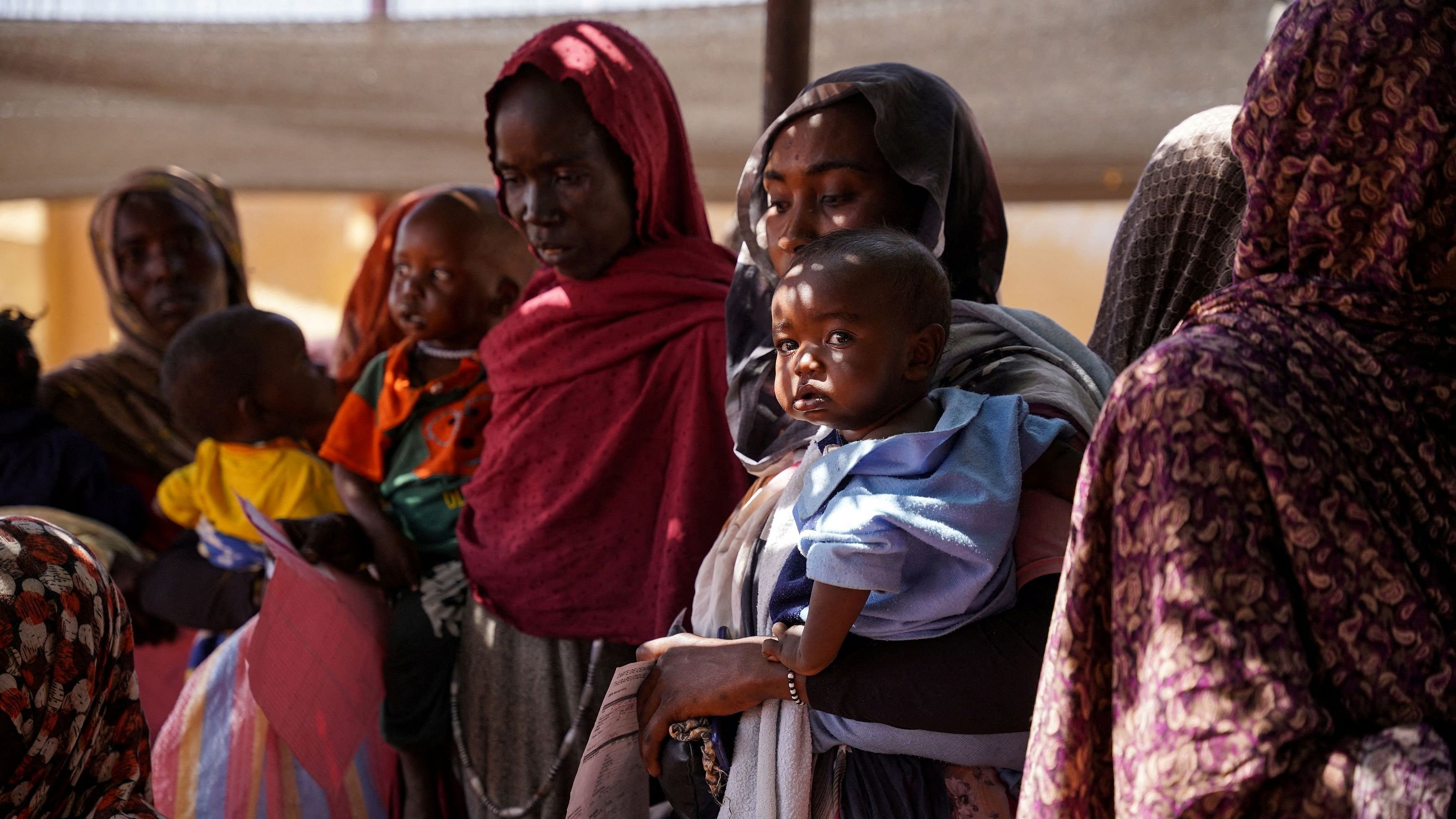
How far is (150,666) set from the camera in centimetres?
371

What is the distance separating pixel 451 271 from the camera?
10.2 feet

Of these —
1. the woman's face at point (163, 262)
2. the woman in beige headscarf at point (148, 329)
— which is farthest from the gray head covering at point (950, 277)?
the woman's face at point (163, 262)

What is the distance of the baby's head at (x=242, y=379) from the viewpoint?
3.17 metres

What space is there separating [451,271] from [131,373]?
1.52m

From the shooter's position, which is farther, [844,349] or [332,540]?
[332,540]

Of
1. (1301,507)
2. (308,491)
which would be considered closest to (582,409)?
(308,491)

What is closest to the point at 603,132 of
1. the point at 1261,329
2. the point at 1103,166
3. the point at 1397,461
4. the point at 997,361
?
the point at 997,361

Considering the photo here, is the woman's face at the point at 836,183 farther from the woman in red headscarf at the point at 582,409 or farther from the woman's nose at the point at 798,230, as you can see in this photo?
the woman in red headscarf at the point at 582,409

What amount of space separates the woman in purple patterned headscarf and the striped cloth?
194 cm

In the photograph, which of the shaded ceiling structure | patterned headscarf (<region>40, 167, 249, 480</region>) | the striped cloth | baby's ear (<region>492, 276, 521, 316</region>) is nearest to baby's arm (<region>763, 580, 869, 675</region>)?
the striped cloth

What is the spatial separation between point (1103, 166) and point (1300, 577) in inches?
190

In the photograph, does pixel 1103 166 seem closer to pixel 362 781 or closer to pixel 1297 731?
pixel 362 781

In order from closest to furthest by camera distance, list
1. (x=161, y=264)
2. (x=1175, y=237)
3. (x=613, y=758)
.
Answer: (x=613, y=758) < (x=1175, y=237) < (x=161, y=264)

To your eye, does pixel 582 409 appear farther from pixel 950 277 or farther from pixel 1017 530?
pixel 1017 530
